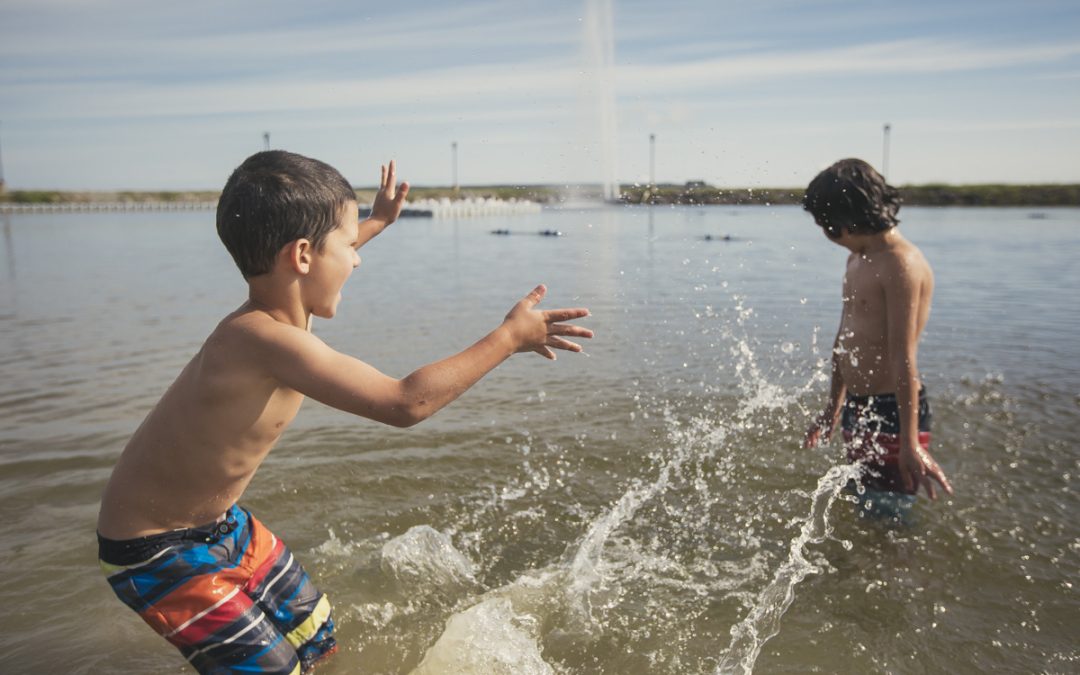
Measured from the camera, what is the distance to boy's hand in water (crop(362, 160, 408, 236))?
339cm

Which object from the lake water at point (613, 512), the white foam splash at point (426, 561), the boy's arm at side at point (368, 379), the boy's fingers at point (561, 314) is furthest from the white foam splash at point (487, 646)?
the boy's fingers at point (561, 314)

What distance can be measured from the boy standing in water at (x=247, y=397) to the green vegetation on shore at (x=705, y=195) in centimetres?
66

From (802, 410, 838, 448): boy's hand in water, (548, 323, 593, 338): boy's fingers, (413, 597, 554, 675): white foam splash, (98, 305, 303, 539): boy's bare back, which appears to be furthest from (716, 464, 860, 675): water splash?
(98, 305, 303, 539): boy's bare back

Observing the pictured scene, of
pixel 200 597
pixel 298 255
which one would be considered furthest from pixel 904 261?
pixel 200 597

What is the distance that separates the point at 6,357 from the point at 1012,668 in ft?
33.5

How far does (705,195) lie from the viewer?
463 centimetres

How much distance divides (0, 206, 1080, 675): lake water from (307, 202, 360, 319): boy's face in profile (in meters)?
1.67

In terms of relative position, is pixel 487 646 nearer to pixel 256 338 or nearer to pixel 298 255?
pixel 256 338

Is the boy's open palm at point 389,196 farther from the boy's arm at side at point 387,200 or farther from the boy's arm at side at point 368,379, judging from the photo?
the boy's arm at side at point 368,379

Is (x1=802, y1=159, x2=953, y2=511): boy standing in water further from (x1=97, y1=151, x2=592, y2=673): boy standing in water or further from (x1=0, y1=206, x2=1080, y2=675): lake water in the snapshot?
(x1=97, y1=151, x2=592, y2=673): boy standing in water

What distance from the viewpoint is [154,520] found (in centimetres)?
241

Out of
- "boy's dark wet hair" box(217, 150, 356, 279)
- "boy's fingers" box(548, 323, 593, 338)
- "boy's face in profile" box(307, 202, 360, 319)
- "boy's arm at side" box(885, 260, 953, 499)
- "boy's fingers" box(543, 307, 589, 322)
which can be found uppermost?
"boy's dark wet hair" box(217, 150, 356, 279)

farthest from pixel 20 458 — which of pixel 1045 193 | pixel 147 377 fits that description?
pixel 1045 193

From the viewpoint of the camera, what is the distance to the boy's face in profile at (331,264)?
2.44m
